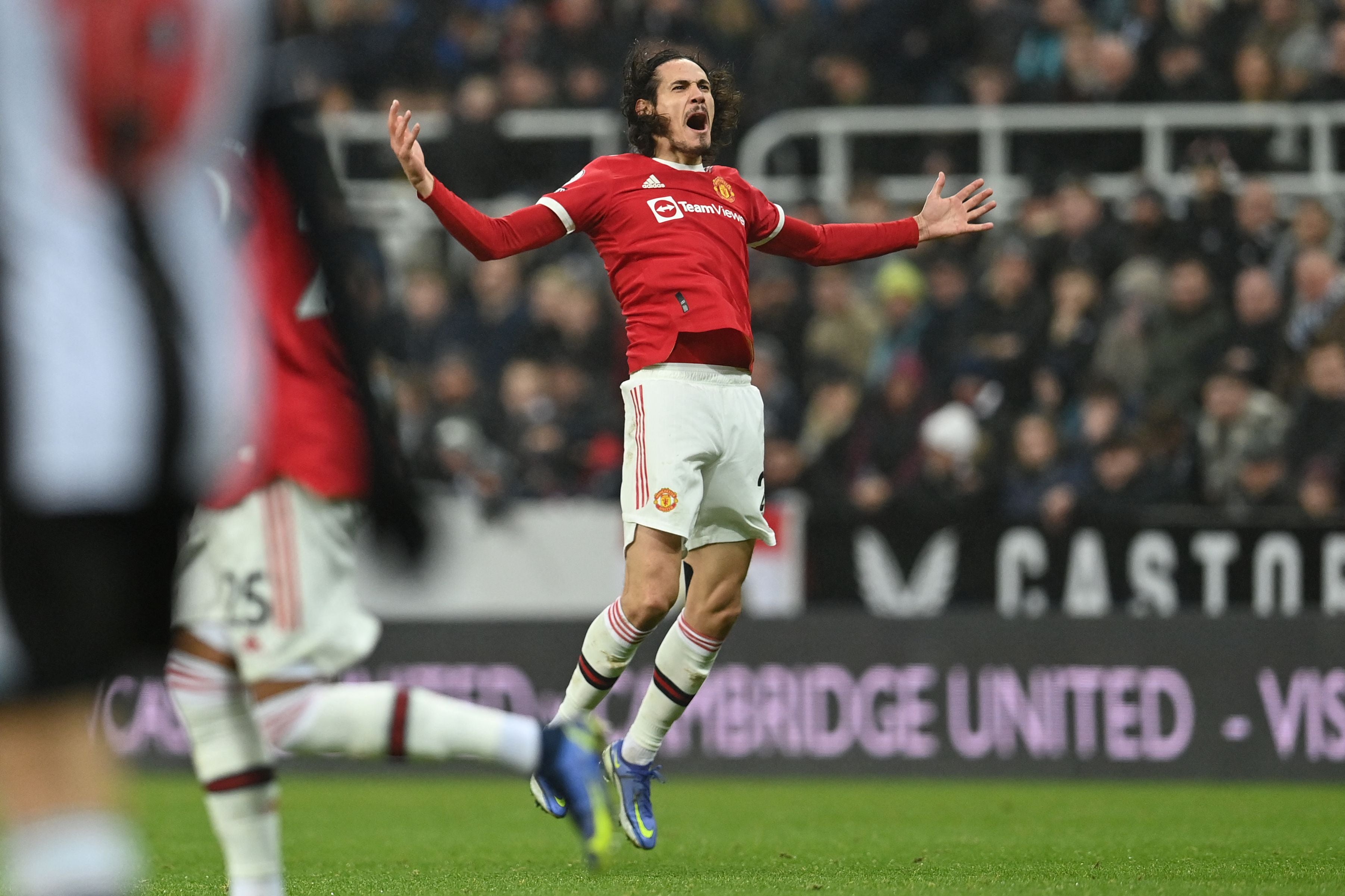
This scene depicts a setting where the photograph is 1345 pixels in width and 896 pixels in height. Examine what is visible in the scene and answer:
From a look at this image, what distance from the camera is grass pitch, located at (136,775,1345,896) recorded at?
620 centimetres

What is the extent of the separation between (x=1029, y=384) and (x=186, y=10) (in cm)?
964

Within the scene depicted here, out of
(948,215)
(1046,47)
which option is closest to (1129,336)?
(1046,47)

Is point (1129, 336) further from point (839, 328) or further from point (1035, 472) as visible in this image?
point (839, 328)

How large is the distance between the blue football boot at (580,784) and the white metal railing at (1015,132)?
9.26m

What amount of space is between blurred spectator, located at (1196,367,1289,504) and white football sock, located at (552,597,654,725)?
218 inches

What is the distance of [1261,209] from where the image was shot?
40.7 ft

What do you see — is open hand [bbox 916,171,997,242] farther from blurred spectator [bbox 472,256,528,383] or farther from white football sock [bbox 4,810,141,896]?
blurred spectator [bbox 472,256,528,383]

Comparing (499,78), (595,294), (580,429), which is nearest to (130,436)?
(580,429)

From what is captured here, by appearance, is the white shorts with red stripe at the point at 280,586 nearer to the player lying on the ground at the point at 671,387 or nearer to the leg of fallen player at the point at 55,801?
the leg of fallen player at the point at 55,801

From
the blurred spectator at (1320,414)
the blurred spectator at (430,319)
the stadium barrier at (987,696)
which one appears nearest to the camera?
the stadium barrier at (987,696)

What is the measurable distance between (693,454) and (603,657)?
758 mm

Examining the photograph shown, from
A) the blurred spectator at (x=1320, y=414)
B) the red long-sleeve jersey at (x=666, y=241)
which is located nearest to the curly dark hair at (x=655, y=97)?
the red long-sleeve jersey at (x=666, y=241)

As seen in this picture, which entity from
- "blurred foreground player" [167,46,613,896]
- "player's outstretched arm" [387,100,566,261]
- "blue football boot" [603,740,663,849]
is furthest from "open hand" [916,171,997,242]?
"blurred foreground player" [167,46,613,896]

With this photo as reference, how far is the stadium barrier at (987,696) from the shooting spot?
34.9ft
